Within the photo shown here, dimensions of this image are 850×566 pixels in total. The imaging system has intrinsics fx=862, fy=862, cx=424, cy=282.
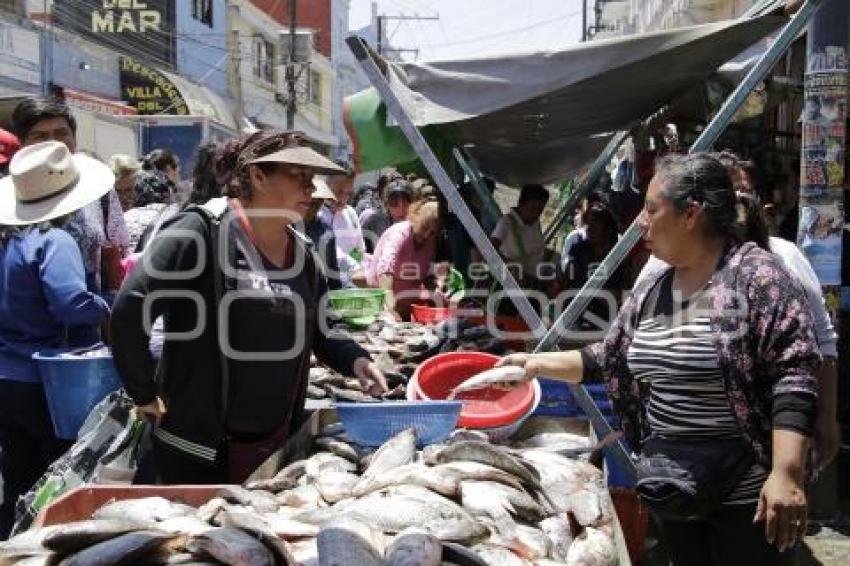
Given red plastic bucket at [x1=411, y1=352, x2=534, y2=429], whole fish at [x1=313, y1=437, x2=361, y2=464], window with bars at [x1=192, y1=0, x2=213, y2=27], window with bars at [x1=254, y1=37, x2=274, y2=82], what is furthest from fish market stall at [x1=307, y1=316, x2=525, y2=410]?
window with bars at [x1=254, y1=37, x2=274, y2=82]

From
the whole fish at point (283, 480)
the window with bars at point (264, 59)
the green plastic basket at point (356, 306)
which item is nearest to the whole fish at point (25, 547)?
the whole fish at point (283, 480)

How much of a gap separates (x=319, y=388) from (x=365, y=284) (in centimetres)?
313

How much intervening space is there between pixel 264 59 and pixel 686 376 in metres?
39.7

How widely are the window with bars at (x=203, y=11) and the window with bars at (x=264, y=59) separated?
6335 mm

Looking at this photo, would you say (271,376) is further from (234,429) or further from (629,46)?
(629,46)

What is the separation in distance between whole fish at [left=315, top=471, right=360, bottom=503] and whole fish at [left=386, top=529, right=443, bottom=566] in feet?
1.92

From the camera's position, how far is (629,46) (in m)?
4.70

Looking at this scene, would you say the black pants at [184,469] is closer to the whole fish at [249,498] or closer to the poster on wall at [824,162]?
the whole fish at [249,498]

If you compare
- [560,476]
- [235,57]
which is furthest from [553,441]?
[235,57]

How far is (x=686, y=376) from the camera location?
2736mm

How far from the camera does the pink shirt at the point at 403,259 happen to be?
689 centimetres

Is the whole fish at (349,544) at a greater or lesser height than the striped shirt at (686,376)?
lesser

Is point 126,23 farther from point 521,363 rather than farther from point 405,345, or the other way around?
point 521,363

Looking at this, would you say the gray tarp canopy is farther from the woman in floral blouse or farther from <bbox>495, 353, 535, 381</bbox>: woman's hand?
the woman in floral blouse
